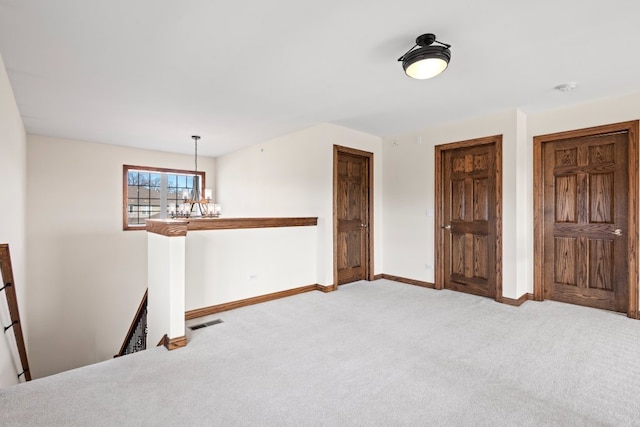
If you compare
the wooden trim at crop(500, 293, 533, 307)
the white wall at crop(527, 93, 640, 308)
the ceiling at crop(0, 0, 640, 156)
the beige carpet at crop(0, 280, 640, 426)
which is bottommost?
the beige carpet at crop(0, 280, 640, 426)

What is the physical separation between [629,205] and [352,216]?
10.7 ft

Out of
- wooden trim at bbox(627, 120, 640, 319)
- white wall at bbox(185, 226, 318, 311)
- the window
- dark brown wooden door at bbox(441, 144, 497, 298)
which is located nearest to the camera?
wooden trim at bbox(627, 120, 640, 319)

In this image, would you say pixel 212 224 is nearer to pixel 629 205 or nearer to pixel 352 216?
pixel 352 216

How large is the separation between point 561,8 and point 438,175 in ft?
9.20

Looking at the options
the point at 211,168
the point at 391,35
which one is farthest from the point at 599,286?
the point at 211,168

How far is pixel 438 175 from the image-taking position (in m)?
4.66

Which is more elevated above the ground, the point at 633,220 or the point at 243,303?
the point at 633,220

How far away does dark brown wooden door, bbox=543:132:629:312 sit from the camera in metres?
3.51

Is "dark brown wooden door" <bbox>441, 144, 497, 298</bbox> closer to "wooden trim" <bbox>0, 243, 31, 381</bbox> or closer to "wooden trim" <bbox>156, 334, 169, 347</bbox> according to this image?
"wooden trim" <bbox>156, 334, 169, 347</bbox>

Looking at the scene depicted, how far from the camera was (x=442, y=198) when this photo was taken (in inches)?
183

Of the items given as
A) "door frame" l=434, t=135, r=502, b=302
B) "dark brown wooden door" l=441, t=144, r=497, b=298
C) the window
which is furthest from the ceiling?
the window

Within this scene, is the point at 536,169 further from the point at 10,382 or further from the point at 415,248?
the point at 10,382

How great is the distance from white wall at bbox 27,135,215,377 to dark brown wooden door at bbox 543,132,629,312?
21.9 feet

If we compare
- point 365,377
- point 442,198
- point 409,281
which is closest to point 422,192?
point 442,198
